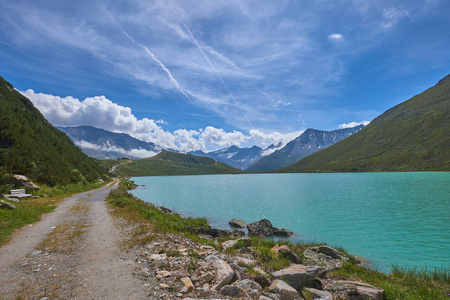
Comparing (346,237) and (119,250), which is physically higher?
(119,250)

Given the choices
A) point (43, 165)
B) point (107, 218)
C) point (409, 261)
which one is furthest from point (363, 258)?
point (43, 165)

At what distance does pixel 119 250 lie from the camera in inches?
533

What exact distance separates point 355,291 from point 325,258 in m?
7.06

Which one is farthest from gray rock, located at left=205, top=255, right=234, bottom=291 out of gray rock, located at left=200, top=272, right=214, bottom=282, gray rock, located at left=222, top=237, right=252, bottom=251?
gray rock, located at left=222, top=237, right=252, bottom=251

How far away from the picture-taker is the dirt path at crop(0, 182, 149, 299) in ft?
27.3

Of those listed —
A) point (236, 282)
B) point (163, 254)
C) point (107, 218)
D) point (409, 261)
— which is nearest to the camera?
point (236, 282)

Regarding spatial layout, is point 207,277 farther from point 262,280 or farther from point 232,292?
point 262,280

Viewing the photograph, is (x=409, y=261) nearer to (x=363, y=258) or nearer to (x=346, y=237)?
(x=363, y=258)

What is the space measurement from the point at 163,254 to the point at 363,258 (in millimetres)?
19541

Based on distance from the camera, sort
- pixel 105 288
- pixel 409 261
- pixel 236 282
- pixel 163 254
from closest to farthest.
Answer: pixel 105 288
pixel 236 282
pixel 163 254
pixel 409 261

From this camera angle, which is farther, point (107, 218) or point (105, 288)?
point (107, 218)

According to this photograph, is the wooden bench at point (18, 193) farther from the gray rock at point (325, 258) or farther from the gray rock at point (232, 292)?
the gray rock at point (325, 258)

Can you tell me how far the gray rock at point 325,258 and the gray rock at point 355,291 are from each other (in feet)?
10.3

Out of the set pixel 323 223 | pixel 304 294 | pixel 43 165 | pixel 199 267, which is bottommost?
pixel 323 223
